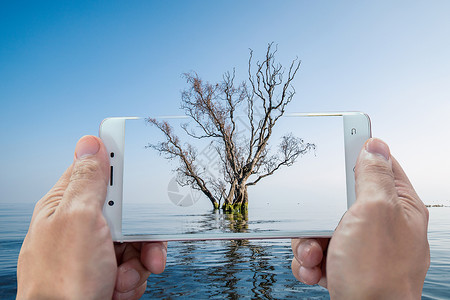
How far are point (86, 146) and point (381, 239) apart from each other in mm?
1258

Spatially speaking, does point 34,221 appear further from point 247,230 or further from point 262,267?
point 262,267

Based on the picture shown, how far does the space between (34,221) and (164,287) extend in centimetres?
223

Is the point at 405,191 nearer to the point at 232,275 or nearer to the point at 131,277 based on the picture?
the point at 131,277

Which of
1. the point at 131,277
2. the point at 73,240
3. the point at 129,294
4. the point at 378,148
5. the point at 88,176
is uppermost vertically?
the point at 378,148

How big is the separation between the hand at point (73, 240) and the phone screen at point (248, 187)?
165 mm

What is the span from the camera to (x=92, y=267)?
127cm

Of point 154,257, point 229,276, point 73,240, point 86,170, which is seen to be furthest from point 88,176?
point 229,276

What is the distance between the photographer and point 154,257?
5.76 ft

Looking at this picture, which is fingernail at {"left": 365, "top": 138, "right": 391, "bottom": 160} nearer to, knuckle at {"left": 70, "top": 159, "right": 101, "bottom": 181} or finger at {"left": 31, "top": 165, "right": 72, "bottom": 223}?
knuckle at {"left": 70, "top": 159, "right": 101, "bottom": 181}

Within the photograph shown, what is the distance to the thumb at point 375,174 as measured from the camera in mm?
1227

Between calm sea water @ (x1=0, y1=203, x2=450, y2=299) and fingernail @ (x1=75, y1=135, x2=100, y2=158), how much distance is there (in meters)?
2.03

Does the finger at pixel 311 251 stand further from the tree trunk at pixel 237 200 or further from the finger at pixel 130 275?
the finger at pixel 130 275

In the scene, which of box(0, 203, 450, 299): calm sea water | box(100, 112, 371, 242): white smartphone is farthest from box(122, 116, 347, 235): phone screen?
box(0, 203, 450, 299): calm sea water

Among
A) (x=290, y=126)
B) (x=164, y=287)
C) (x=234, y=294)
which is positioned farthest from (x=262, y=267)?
(x=290, y=126)
